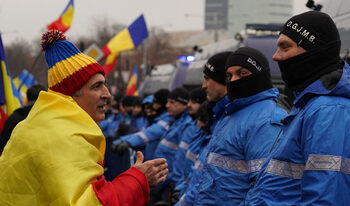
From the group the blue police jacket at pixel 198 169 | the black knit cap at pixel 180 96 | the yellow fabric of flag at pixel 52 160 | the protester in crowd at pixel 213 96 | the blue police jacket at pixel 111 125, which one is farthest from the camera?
the blue police jacket at pixel 111 125

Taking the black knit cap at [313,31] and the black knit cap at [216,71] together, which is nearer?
the black knit cap at [313,31]

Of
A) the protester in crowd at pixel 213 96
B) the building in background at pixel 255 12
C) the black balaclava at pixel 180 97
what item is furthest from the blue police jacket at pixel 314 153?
the building in background at pixel 255 12

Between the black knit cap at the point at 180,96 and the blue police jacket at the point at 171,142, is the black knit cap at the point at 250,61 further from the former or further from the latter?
the black knit cap at the point at 180,96

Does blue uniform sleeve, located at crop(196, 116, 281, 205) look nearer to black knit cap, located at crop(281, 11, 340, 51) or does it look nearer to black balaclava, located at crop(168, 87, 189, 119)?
black knit cap, located at crop(281, 11, 340, 51)

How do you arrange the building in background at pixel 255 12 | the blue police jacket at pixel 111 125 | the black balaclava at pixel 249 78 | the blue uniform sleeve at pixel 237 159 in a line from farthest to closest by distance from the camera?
1. the building in background at pixel 255 12
2. the blue police jacket at pixel 111 125
3. the black balaclava at pixel 249 78
4. the blue uniform sleeve at pixel 237 159

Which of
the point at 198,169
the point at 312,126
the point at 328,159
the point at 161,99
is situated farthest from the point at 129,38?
the point at 328,159

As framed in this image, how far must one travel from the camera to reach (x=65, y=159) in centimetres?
296

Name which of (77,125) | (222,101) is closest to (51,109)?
(77,125)

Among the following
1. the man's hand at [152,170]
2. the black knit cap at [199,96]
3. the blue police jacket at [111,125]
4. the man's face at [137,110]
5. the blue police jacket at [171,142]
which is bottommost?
the blue police jacket at [111,125]

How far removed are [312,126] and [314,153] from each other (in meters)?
0.14

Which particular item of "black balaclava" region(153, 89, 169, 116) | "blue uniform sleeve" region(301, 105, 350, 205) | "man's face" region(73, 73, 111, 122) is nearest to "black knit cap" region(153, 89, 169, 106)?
"black balaclava" region(153, 89, 169, 116)

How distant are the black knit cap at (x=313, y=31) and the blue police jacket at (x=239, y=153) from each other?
1088mm

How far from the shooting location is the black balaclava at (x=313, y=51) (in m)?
2.97

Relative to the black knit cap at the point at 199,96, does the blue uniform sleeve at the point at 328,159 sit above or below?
above
